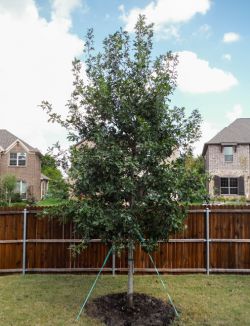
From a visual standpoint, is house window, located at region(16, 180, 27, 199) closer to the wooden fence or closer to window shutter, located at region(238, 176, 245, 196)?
→ window shutter, located at region(238, 176, 245, 196)

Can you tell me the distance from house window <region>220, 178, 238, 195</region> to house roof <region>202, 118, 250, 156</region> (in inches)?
133

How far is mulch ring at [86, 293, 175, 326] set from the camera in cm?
764

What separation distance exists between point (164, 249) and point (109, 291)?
2.43 metres

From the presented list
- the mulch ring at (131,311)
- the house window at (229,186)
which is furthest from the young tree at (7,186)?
the mulch ring at (131,311)

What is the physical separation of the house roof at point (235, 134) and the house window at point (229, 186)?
3368 mm

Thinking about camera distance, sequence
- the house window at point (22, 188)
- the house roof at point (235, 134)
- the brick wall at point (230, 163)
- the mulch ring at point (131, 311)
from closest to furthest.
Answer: the mulch ring at point (131, 311) < the brick wall at point (230, 163) < the house roof at point (235, 134) < the house window at point (22, 188)

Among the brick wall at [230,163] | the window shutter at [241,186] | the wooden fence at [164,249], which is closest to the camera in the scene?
the wooden fence at [164,249]

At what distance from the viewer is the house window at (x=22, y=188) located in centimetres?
3868

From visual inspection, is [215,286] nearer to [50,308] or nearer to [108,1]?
[50,308]

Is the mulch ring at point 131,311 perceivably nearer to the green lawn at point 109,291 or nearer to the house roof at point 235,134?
the green lawn at point 109,291

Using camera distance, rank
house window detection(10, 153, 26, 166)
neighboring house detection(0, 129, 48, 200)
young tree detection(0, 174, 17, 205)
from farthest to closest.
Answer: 1. house window detection(10, 153, 26, 166)
2. neighboring house detection(0, 129, 48, 200)
3. young tree detection(0, 174, 17, 205)

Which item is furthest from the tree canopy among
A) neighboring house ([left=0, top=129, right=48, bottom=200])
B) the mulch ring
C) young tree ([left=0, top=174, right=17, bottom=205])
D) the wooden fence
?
neighboring house ([left=0, top=129, right=48, bottom=200])

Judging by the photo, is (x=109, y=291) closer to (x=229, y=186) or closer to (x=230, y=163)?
(x=229, y=186)

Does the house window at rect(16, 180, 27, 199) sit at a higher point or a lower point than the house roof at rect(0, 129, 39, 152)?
lower
